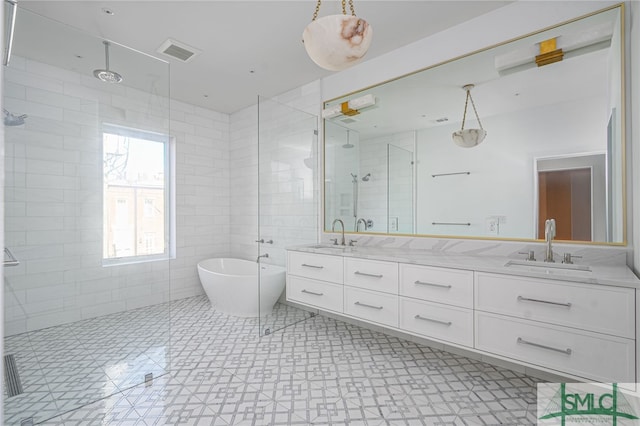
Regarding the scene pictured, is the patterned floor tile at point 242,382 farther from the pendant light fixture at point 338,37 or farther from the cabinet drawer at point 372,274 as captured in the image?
the pendant light fixture at point 338,37

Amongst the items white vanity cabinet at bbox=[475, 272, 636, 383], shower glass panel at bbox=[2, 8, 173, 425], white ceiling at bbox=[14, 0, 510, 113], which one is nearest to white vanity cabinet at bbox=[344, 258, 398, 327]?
white vanity cabinet at bbox=[475, 272, 636, 383]

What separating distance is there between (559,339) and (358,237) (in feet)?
6.25

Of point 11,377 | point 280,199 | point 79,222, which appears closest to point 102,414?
point 11,377

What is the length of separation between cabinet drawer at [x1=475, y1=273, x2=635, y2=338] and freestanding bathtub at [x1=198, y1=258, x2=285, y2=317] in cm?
201

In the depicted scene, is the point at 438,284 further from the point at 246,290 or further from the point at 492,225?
the point at 246,290

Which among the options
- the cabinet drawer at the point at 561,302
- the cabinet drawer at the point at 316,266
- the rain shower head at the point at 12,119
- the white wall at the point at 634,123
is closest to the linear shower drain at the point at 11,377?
the rain shower head at the point at 12,119

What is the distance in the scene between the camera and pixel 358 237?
10.9 ft

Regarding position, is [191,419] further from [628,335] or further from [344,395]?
[628,335]

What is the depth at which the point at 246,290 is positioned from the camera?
3369mm

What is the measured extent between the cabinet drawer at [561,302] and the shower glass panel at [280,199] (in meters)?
1.92

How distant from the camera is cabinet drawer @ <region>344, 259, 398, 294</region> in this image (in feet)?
7.68

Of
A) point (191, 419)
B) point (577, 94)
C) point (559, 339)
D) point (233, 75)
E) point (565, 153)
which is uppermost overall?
point (233, 75)

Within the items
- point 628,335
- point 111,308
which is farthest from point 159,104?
point 628,335

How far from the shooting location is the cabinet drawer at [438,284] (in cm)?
199
